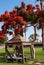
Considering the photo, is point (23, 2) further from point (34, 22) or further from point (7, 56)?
point (7, 56)

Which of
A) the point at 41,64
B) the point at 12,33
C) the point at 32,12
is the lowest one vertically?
the point at 41,64

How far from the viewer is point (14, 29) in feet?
88.2

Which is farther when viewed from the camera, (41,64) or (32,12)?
(32,12)

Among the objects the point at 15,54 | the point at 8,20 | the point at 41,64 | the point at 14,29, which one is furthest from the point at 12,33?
the point at 41,64

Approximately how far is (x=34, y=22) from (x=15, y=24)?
8.30 ft

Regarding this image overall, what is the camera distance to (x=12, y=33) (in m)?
27.5

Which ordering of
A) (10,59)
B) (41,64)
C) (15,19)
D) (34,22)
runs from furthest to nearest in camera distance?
(34,22)
(15,19)
(10,59)
(41,64)

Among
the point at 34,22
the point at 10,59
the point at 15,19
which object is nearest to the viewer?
Result: the point at 10,59

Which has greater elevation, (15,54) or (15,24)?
(15,24)

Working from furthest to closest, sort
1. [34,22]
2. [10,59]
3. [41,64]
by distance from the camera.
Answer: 1. [34,22]
2. [10,59]
3. [41,64]

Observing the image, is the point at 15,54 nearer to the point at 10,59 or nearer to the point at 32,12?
the point at 10,59

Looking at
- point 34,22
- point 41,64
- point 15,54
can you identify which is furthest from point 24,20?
point 41,64

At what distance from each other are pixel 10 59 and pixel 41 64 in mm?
3386

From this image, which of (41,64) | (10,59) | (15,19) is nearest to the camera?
(41,64)
